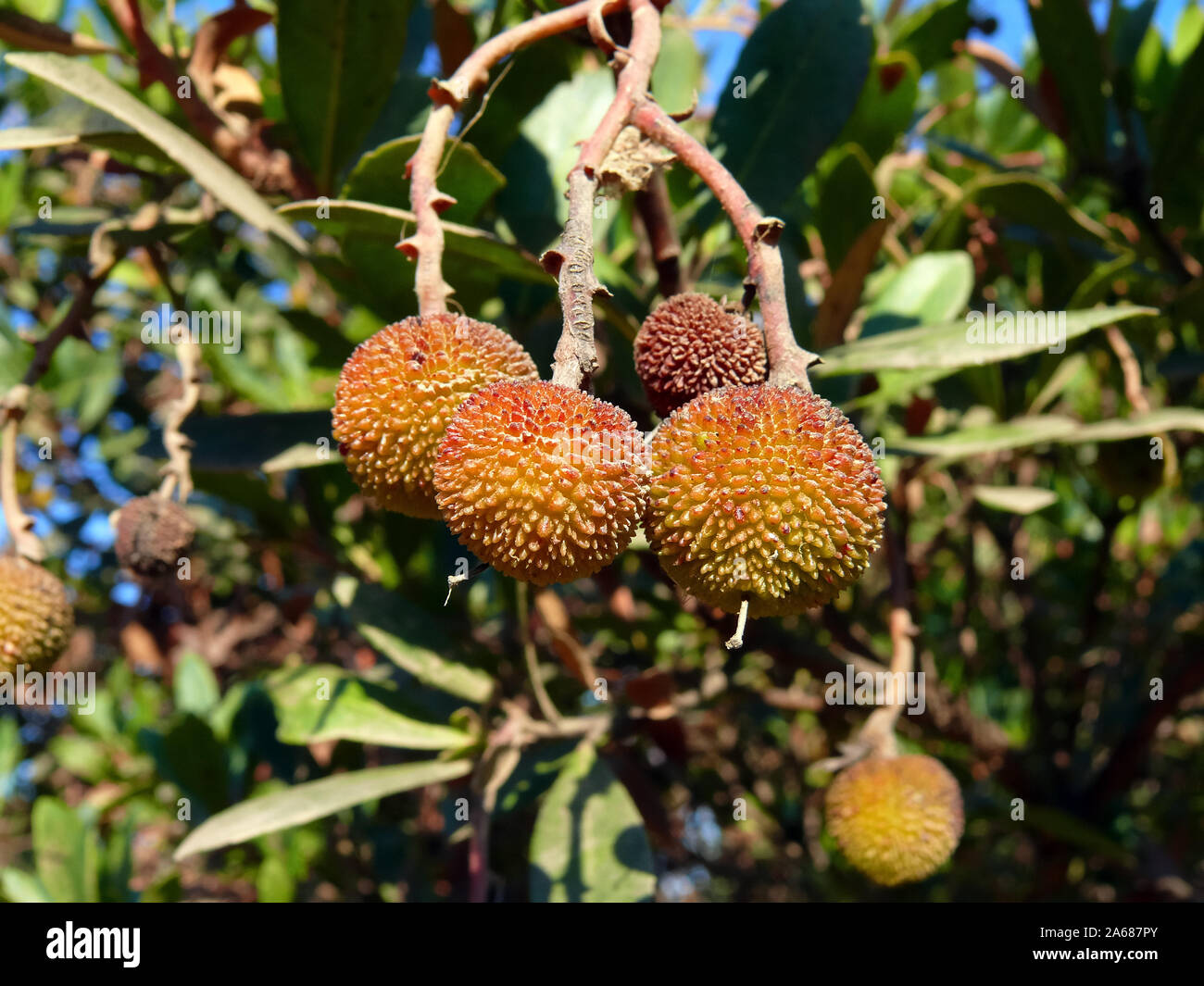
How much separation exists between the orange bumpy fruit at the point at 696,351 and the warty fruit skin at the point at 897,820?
74 cm

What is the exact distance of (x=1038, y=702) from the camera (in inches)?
83.2

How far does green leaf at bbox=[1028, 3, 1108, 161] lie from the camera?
A: 1.66 metres

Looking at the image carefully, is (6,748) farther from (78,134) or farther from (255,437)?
(78,134)

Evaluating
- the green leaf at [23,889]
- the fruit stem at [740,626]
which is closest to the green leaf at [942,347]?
the fruit stem at [740,626]

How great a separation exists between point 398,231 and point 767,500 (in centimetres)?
61

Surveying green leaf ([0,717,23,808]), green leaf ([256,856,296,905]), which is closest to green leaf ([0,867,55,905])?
green leaf ([256,856,296,905])

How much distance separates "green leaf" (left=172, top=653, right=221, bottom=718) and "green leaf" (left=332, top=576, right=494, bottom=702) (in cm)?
81

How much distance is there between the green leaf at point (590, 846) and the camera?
4.20 ft

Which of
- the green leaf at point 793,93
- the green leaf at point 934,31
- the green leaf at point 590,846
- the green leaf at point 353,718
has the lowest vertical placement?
the green leaf at point 590,846

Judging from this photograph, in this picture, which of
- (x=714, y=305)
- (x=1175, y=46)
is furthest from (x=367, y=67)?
(x=1175, y=46)

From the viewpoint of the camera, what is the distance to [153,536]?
135 cm

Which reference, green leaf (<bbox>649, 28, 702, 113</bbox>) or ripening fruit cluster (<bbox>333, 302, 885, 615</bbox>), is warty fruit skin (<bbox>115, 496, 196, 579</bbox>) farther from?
green leaf (<bbox>649, 28, 702, 113</bbox>)

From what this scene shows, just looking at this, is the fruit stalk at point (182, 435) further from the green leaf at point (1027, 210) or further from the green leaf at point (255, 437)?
the green leaf at point (1027, 210)
